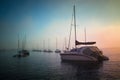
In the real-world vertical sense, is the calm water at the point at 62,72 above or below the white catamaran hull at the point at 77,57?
below

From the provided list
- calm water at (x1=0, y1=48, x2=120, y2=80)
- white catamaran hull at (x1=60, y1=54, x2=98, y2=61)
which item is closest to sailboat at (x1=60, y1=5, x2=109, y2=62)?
white catamaran hull at (x1=60, y1=54, x2=98, y2=61)

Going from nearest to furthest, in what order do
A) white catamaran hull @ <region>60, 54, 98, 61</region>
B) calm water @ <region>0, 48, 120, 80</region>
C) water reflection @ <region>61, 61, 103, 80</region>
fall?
water reflection @ <region>61, 61, 103, 80</region>, calm water @ <region>0, 48, 120, 80</region>, white catamaran hull @ <region>60, 54, 98, 61</region>

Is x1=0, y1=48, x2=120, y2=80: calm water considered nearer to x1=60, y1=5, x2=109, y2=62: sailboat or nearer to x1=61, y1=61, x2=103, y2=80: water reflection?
x1=61, y1=61, x2=103, y2=80: water reflection

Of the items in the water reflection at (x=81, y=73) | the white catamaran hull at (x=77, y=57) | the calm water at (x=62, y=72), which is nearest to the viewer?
the water reflection at (x=81, y=73)

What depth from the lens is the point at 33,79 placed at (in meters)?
18.9

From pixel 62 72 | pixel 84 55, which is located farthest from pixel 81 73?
pixel 84 55

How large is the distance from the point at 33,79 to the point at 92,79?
16.9 feet

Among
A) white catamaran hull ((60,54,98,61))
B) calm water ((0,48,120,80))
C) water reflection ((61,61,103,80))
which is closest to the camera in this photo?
water reflection ((61,61,103,80))

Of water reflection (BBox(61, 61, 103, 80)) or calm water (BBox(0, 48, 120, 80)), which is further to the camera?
calm water (BBox(0, 48, 120, 80))

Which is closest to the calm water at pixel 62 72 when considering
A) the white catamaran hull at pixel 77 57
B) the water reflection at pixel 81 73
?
the water reflection at pixel 81 73

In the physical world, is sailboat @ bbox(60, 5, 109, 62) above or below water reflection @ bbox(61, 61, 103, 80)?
above

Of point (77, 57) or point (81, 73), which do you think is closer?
point (81, 73)

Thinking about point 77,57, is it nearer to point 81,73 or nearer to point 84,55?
point 84,55

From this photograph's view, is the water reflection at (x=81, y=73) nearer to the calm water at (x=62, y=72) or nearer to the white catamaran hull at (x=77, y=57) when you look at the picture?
the calm water at (x=62, y=72)
